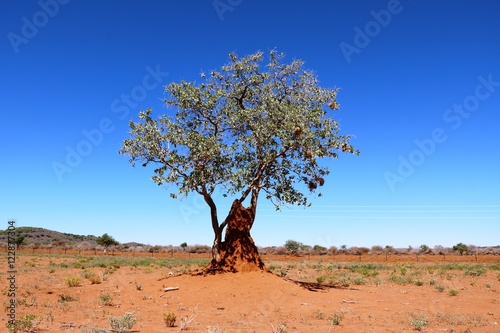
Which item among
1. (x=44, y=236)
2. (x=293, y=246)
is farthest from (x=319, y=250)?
(x=44, y=236)

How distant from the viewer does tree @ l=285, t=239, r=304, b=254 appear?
270ft

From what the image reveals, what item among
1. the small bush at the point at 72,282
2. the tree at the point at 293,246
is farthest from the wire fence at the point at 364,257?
the small bush at the point at 72,282

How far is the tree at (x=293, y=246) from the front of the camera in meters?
82.4

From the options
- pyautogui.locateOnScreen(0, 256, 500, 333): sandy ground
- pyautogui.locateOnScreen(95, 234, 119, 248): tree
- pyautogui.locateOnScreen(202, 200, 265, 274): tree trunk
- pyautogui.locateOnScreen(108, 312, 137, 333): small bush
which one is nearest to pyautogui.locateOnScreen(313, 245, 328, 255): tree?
pyautogui.locateOnScreen(95, 234, 119, 248): tree

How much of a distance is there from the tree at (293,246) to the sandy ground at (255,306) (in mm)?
58436

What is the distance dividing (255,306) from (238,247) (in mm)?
5000

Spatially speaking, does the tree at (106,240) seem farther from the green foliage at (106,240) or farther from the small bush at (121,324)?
the small bush at (121,324)

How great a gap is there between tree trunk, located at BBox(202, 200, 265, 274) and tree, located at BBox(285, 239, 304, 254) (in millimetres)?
60903

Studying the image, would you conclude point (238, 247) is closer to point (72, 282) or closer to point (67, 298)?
point (67, 298)

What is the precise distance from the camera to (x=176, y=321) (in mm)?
14211

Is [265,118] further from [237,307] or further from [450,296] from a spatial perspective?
[450,296]

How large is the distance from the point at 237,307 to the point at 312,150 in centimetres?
816

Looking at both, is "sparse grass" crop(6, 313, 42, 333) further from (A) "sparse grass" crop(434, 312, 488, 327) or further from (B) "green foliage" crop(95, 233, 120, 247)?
(B) "green foliage" crop(95, 233, 120, 247)

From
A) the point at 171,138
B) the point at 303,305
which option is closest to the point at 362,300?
the point at 303,305
